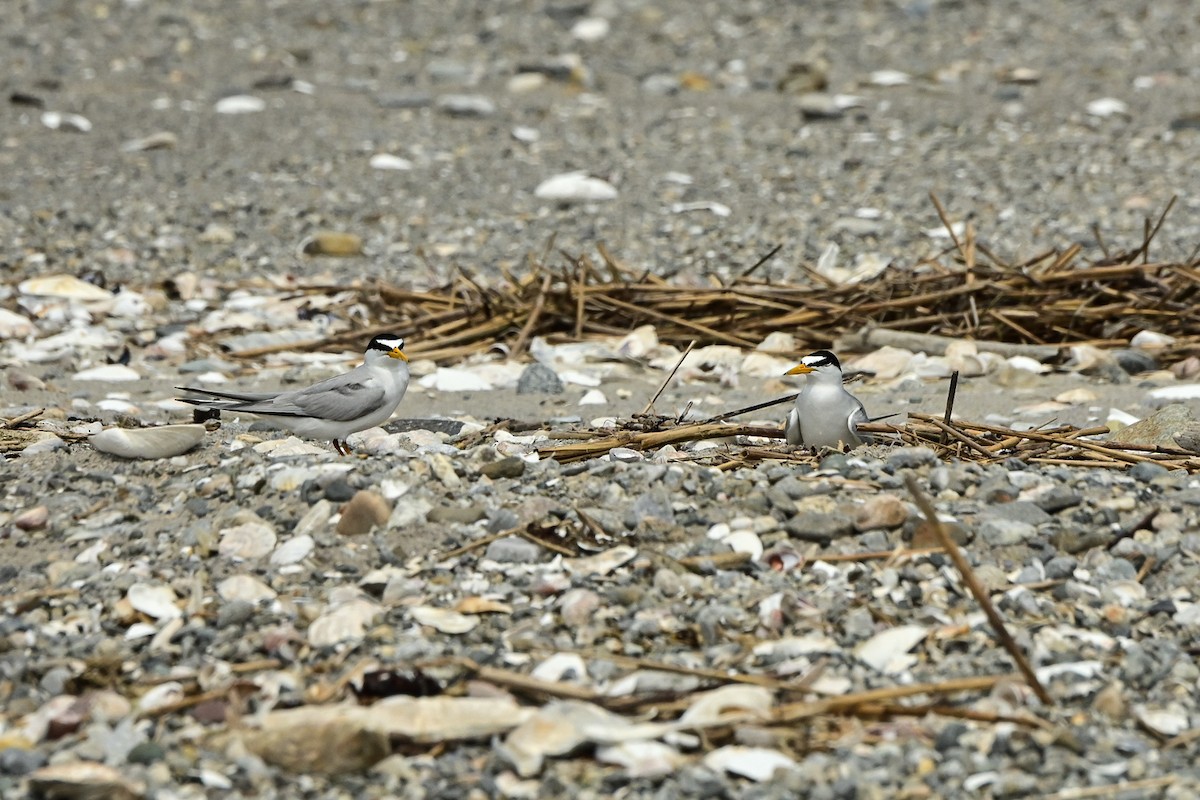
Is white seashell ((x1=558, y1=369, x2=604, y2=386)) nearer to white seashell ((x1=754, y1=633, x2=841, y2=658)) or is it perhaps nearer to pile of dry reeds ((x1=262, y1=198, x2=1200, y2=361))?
pile of dry reeds ((x1=262, y1=198, x2=1200, y2=361))

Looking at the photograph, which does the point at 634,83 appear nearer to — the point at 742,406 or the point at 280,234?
the point at 280,234

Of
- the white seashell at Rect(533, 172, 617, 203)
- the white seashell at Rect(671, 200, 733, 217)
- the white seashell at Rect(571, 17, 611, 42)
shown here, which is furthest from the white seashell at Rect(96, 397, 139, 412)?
the white seashell at Rect(571, 17, 611, 42)

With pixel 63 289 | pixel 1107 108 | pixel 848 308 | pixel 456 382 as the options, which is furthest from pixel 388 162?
pixel 1107 108

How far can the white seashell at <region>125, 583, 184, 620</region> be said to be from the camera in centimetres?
356

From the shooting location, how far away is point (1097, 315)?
729cm

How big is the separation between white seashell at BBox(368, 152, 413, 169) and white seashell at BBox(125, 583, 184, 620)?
7840 millimetres

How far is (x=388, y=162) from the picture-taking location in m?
11.2

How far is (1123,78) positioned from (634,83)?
4.52m

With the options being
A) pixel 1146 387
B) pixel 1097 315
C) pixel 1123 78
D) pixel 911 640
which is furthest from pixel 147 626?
pixel 1123 78

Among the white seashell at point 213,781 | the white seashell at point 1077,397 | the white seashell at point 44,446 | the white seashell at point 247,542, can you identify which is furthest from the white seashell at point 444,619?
the white seashell at point 1077,397

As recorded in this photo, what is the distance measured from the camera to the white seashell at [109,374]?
23.1 feet

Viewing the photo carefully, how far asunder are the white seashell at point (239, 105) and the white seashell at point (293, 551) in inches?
366

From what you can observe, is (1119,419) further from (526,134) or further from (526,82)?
(526,82)

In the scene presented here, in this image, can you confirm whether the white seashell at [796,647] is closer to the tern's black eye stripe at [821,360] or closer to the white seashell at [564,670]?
the white seashell at [564,670]
